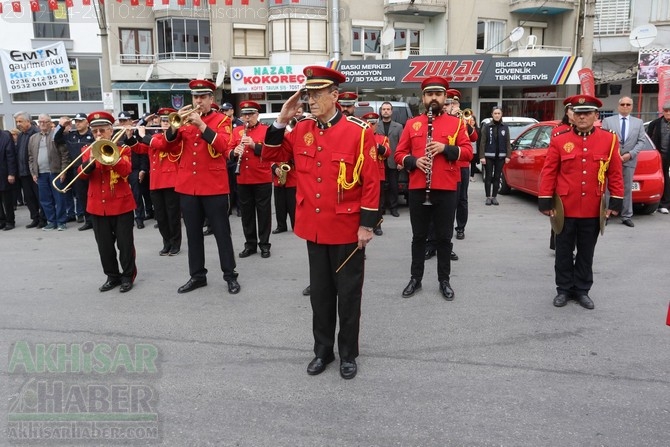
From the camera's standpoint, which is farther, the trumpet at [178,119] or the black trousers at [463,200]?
the black trousers at [463,200]

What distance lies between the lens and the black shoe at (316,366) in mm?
3939

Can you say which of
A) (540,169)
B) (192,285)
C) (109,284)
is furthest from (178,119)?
(540,169)

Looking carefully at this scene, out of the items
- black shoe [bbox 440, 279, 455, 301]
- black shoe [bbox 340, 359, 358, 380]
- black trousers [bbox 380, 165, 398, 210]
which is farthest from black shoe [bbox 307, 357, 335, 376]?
black trousers [bbox 380, 165, 398, 210]

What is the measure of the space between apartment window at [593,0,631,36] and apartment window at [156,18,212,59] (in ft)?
66.5

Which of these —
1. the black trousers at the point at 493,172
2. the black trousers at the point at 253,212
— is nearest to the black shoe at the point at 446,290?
the black trousers at the point at 253,212

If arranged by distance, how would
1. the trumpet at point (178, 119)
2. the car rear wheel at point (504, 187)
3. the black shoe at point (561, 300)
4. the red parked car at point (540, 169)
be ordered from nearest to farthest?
the black shoe at point (561, 300) → the trumpet at point (178, 119) → the red parked car at point (540, 169) → the car rear wheel at point (504, 187)

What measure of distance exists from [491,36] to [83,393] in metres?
29.4

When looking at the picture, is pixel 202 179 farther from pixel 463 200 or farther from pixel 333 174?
pixel 463 200

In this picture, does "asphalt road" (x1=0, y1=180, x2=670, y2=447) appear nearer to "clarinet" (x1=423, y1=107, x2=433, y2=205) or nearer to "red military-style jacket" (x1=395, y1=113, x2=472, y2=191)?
"clarinet" (x1=423, y1=107, x2=433, y2=205)

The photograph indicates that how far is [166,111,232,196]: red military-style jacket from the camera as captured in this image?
5738mm

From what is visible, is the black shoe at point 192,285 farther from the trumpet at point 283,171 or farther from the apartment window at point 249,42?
the apartment window at point 249,42

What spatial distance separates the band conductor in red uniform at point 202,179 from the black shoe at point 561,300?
3337 millimetres

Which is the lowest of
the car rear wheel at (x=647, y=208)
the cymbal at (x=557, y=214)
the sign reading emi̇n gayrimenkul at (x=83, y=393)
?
the sign reading emi̇n gayrimenkul at (x=83, y=393)

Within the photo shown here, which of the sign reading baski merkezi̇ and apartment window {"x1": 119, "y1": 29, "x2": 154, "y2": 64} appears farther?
apartment window {"x1": 119, "y1": 29, "x2": 154, "y2": 64}
